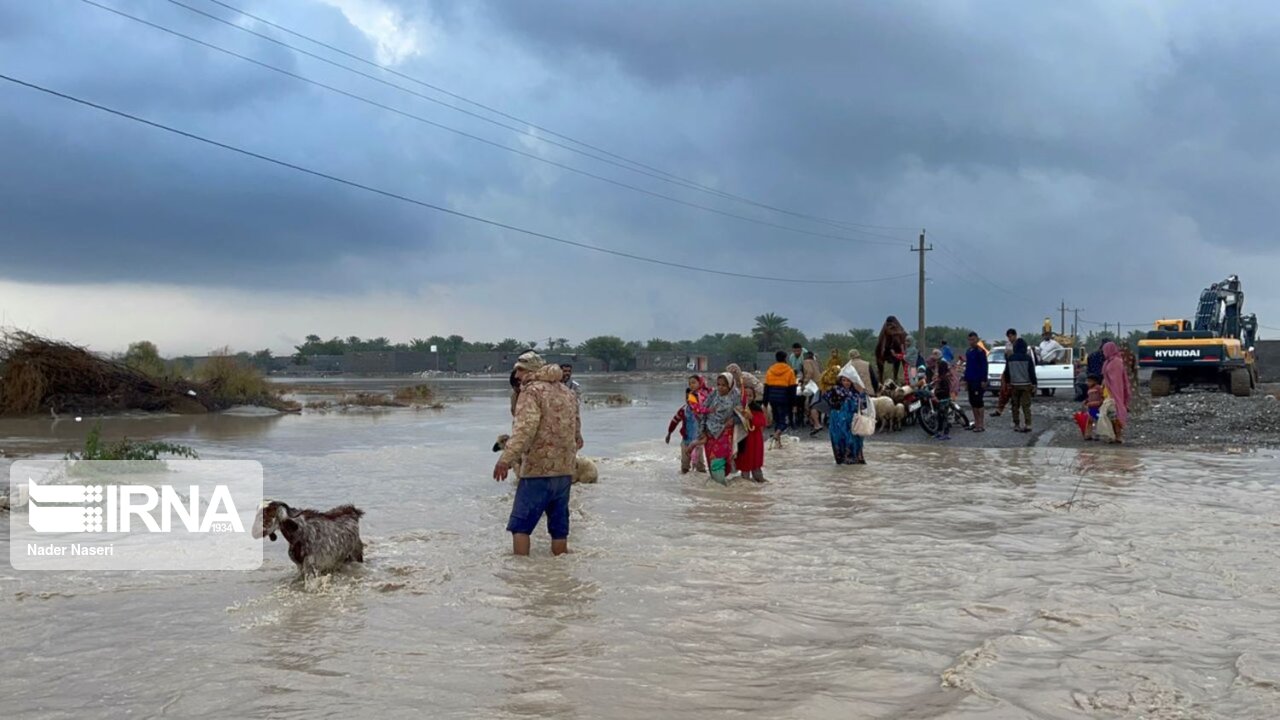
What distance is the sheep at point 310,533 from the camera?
275 inches

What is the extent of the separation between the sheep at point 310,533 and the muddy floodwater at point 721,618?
16 cm

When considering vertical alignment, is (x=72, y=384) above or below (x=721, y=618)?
above

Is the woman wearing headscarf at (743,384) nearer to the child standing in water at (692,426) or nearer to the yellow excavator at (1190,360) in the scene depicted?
the child standing in water at (692,426)

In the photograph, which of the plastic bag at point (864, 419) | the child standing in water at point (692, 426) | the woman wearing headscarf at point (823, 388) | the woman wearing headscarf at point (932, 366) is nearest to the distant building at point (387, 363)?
the woman wearing headscarf at point (823, 388)

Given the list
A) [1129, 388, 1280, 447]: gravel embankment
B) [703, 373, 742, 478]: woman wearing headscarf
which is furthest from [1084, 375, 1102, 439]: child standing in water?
[703, 373, 742, 478]: woman wearing headscarf

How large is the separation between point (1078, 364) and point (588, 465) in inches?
908

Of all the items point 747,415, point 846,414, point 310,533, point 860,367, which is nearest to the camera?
point 310,533

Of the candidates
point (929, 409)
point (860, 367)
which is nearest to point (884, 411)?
point (929, 409)

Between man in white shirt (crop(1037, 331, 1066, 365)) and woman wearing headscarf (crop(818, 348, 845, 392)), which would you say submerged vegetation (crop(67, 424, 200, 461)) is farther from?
man in white shirt (crop(1037, 331, 1066, 365))

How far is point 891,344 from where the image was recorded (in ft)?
61.3

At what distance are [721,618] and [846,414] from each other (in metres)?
8.93

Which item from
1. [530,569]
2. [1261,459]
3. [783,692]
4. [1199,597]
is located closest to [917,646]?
[783,692]

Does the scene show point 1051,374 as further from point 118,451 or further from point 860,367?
point 118,451

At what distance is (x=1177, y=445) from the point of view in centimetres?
1677
